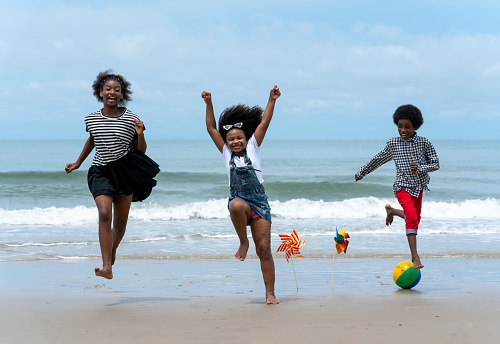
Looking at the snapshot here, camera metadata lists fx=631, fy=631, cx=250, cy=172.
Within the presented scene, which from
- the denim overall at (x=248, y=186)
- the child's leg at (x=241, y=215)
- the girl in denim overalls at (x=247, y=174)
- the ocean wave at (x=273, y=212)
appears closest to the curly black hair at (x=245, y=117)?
the girl in denim overalls at (x=247, y=174)

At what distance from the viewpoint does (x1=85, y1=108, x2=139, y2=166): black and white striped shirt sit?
6027 millimetres

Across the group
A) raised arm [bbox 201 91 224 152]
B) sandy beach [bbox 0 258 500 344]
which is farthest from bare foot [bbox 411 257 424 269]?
raised arm [bbox 201 91 224 152]

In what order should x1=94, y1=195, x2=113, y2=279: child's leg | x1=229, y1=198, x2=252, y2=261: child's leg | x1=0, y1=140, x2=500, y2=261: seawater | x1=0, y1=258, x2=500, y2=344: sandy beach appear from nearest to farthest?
1. x1=0, y1=258, x2=500, y2=344: sandy beach
2. x1=229, y1=198, x2=252, y2=261: child's leg
3. x1=94, y1=195, x2=113, y2=279: child's leg
4. x1=0, y1=140, x2=500, y2=261: seawater

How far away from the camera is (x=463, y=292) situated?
6.39m

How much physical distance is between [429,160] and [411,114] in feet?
1.84

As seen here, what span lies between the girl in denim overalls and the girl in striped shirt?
79cm

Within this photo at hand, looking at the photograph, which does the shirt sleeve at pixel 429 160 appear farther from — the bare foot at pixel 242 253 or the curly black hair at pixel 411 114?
the bare foot at pixel 242 253

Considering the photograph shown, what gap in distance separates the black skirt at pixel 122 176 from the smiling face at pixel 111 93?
518 mm

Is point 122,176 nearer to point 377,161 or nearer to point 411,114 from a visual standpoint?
point 377,161

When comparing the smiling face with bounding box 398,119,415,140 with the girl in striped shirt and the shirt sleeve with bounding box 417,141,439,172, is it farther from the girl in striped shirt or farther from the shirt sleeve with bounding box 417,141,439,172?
the girl in striped shirt

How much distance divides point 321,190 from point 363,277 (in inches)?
754

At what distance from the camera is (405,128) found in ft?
22.9

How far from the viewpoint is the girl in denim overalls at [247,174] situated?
5.67m

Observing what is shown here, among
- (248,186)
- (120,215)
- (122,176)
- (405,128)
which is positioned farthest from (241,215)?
(405,128)
